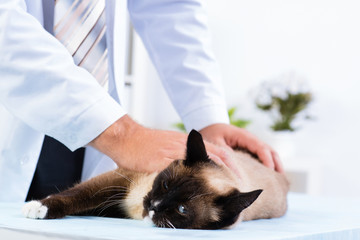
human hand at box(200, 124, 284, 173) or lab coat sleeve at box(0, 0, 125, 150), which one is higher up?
lab coat sleeve at box(0, 0, 125, 150)

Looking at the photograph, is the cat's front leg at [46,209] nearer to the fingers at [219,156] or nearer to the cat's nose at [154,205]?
the cat's nose at [154,205]

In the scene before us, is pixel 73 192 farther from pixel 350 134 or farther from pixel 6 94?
pixel 350 134

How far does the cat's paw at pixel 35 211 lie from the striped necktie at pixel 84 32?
58 cm

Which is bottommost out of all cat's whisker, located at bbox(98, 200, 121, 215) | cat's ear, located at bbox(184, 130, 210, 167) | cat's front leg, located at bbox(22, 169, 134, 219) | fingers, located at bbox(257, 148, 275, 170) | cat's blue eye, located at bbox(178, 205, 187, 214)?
fingers, located at bbox(257, 148, 275, 170)

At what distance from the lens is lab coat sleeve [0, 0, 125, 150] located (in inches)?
43.7

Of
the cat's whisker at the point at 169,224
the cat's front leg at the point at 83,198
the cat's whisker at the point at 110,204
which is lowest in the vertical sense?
the cat's whisker at the point at 110,204

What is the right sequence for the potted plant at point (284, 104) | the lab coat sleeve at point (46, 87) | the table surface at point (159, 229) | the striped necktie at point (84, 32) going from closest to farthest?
1. the table surface at point (159, 229)
2. the lab coat sleeve at point (46, 87)
3. the striped necktie at point (84, 32)
4. the potted plant at point (284, 104)

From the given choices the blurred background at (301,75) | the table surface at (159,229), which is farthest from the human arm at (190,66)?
the blurred background at (301,75)

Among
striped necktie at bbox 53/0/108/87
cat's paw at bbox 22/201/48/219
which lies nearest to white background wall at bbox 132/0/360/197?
striped necktie at bbox 53/0/108/87

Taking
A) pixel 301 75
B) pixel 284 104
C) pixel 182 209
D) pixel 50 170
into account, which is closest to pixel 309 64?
pixel 301 75

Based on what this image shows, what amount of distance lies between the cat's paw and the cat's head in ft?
0.73

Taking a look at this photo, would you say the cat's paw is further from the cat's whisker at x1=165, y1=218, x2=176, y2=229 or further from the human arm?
the human arm

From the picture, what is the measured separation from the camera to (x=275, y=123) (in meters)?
3.94

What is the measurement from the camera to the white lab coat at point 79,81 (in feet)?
3.66
